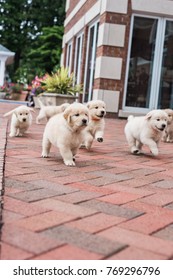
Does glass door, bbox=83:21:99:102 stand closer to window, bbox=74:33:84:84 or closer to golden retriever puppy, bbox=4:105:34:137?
window, bbox=74:33:84:84

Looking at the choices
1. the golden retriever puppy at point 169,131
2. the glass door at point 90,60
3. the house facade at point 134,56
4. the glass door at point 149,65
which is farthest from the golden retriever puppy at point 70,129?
the glass door at point 90,60

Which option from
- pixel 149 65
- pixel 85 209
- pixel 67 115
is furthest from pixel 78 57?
pixel 85 209

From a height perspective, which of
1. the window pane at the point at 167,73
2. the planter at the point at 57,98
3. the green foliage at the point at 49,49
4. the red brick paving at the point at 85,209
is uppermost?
the green foliage at the point at 49,49

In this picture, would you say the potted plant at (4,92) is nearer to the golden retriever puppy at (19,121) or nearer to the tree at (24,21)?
the tree at (24,21)

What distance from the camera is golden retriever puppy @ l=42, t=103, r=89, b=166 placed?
3.99 metres

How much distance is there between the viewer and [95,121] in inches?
202

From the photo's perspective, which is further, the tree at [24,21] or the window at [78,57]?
the tree at [24,21]

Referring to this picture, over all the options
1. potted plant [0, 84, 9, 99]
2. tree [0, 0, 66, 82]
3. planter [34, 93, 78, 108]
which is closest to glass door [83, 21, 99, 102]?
planter [34, 93, 78, 108]

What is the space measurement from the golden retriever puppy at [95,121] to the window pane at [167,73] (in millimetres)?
5928

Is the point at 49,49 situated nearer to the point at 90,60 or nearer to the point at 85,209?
the point at 90,60

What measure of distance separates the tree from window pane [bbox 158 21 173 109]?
77.8 ft

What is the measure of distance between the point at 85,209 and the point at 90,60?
1022 cm

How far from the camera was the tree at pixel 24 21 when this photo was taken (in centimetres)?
3356
